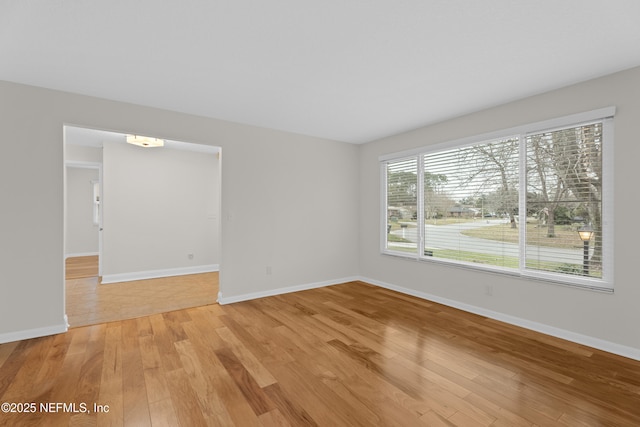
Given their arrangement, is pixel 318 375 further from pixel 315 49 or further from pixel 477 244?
pixel 477 244

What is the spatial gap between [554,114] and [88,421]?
479 centimetres

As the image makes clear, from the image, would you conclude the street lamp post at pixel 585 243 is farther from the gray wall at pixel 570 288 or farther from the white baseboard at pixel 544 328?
the white baseboard at pixel 544 328

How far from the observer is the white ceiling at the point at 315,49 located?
177cm

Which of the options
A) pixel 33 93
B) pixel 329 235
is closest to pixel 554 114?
pixel 329 235

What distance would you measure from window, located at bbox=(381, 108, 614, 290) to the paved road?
0.4 inches

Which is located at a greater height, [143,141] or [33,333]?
[143,141]

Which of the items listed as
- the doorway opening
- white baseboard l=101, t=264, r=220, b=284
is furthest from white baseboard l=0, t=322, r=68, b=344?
white baseboard l=101, t=264, r=220, b=284

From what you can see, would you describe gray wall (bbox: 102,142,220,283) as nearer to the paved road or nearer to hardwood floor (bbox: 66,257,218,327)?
hardwood floor (bbox: 66,257,218,327)

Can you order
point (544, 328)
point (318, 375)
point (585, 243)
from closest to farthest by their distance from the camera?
1. point (318, 375)
2. point (585, 243)
3. point (544, 328)

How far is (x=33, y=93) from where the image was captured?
288 cm

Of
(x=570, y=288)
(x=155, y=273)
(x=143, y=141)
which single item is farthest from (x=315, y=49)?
(x=155, y=273)

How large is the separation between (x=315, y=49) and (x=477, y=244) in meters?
3.16

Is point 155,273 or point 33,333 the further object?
point 155,273

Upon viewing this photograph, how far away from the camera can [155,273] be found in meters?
5.49
